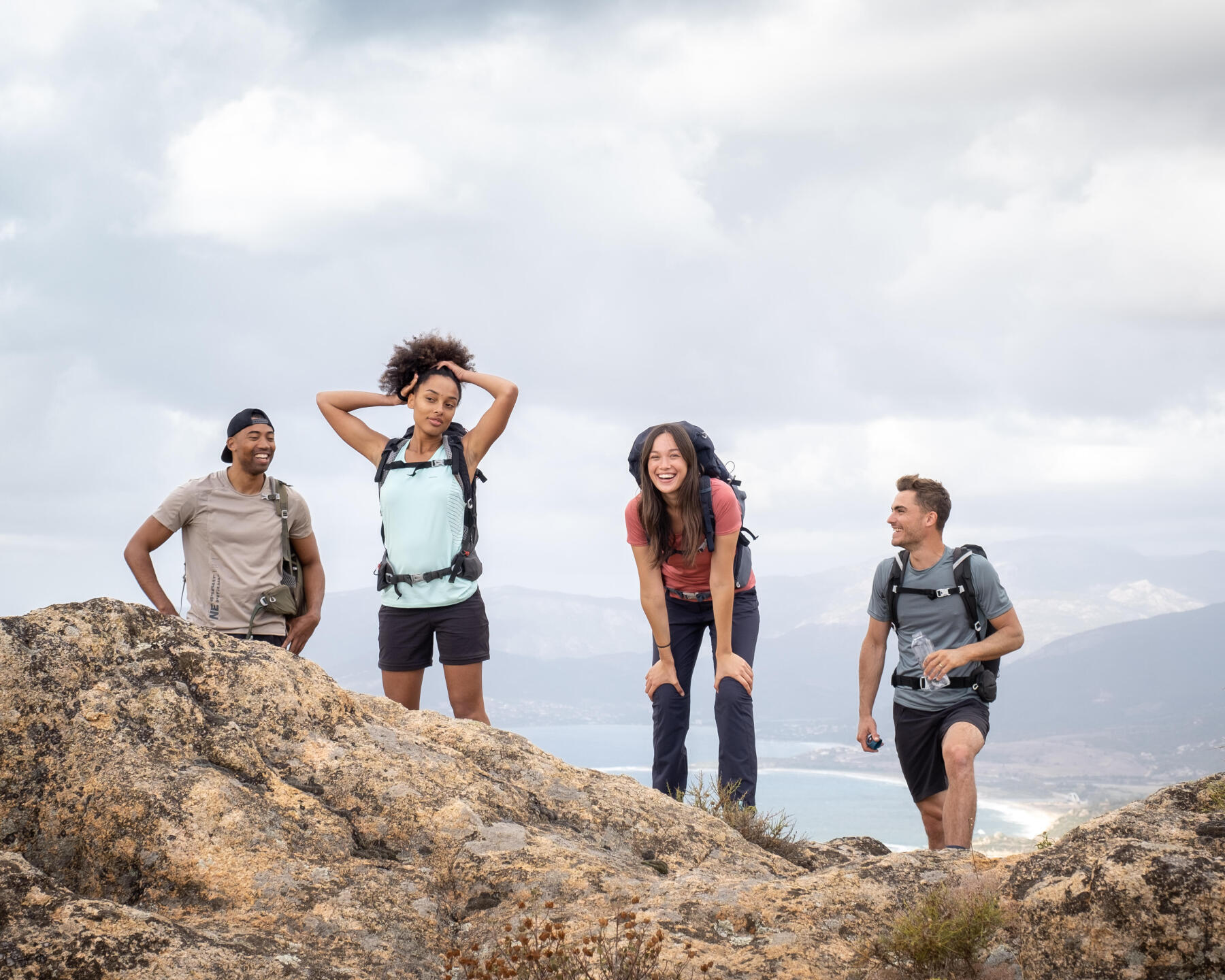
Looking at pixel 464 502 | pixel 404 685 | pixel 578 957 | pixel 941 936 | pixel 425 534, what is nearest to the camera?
pixel 578 957

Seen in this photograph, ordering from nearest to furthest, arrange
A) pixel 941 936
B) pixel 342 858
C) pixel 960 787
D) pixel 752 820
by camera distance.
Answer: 1. pixel 941 936
2. pixel 342 858
3. pixel 752 820
4. pixel 960 787

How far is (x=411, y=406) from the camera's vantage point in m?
7.71

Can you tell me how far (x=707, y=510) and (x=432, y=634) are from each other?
7.20 feet

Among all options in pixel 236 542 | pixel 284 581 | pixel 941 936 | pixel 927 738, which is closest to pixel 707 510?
pixel 927 738

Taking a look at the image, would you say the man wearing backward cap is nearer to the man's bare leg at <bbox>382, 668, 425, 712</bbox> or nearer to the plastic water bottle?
the man's bare leg at <bbox>382, 668, 425, 712</bbox>

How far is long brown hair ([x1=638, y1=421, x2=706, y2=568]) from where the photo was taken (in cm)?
745

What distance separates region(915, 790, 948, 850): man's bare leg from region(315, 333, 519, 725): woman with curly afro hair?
11.3 ft

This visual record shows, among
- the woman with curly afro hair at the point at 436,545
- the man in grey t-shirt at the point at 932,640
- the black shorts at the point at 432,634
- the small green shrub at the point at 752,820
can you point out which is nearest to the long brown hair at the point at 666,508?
the woman with curly afro hair at the point at 436,545

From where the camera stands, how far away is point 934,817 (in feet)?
25.1

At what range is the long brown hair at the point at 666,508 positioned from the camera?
745 cm

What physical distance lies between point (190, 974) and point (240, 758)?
149cm

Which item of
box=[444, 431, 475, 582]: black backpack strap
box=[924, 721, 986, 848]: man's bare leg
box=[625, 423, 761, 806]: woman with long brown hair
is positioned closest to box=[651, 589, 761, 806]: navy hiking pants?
box=[625, 423, 761, 806]: woman with long brown hair

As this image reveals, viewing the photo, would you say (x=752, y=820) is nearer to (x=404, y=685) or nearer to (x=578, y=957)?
(x=404, y=685)

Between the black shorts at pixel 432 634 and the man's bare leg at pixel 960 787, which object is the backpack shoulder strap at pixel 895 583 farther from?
the black shorts at pixel 432 634
